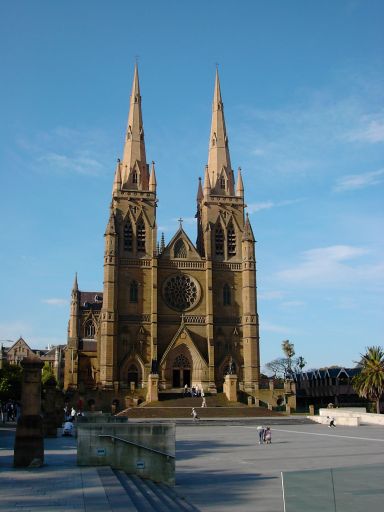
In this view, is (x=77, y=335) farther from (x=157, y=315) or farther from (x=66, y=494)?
(x=66, y=494)

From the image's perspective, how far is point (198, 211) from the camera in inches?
3061

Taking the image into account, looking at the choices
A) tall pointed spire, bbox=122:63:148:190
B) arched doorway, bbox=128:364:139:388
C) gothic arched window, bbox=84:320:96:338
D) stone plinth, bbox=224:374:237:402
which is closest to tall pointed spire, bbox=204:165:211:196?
tall pointed spire, bbox=122:63:148:190

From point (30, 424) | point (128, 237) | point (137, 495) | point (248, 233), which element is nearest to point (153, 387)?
point (128, 237)

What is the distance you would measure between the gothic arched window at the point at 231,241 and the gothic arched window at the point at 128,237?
11.2 m

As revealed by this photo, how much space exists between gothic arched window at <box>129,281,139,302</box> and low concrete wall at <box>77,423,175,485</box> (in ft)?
163

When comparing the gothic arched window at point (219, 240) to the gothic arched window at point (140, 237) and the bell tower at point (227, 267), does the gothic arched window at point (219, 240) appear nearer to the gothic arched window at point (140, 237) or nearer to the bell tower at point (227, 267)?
the bell tower at point (227, 267)

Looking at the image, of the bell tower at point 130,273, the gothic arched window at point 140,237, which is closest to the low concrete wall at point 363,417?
the bell tower at point 130,273

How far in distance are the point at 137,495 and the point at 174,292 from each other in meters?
54.6

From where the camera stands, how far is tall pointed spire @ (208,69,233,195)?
73.6 metres

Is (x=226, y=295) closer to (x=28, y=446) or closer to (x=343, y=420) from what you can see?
(x=343, y=420)

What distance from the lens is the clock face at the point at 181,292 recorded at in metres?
68.1

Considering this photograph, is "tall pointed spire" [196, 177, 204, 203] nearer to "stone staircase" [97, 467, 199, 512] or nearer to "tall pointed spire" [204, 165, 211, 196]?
"tall pointed spire" [204, 165, 211, 196]

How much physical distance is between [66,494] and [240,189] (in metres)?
62.6

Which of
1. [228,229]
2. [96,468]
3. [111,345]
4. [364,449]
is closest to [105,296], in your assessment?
[111,345]
